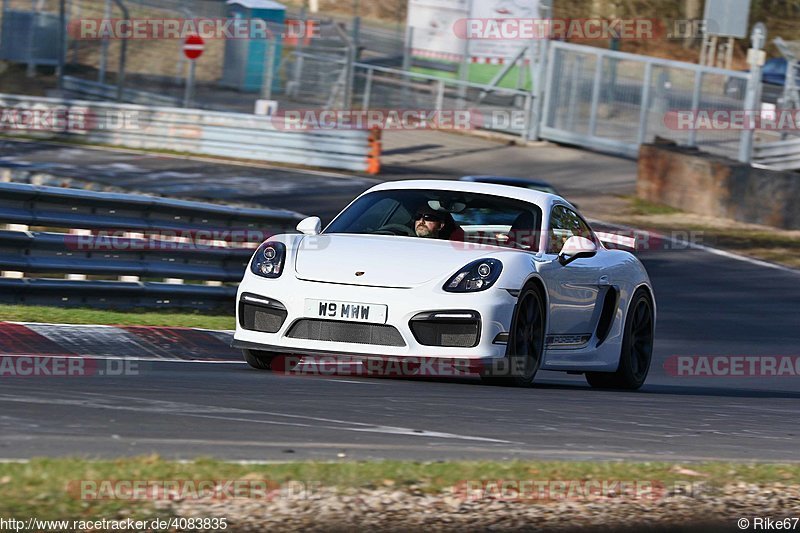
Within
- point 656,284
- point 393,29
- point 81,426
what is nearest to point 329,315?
point 81,426

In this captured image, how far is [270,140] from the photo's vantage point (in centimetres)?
2858

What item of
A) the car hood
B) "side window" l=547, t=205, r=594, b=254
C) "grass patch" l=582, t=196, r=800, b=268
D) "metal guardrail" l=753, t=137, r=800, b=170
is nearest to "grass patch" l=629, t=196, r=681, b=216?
"grass patch" l=582, t=196, r=800, b=268

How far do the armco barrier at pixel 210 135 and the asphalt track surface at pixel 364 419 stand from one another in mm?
18666

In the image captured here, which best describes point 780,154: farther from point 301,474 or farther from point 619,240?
point 301,474

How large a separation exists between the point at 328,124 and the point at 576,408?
→ 2169 centimetres

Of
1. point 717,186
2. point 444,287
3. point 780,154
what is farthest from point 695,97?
point 444,287

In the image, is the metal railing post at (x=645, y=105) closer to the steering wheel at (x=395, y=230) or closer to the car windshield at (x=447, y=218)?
the car windshield at (x=447, y=218)

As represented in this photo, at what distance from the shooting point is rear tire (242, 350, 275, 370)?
836cm

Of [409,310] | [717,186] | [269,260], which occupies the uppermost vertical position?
Result: [269,260]

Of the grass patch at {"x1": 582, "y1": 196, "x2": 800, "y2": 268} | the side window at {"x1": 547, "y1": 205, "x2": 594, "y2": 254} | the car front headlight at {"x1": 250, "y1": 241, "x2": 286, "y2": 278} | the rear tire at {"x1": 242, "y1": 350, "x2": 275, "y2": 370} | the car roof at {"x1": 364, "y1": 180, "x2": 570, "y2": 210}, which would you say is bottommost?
the grass patch at {"x1": 582, "y1": 196, "x2": 800, "y2": 268}

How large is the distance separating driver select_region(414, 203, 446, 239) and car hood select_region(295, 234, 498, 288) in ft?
0.78

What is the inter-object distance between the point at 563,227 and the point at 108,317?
338cm

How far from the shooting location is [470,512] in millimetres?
4469

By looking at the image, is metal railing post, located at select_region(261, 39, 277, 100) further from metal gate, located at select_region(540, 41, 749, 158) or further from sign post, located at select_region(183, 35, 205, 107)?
metal gate, located at select_region(540, 41, 749, 158)
